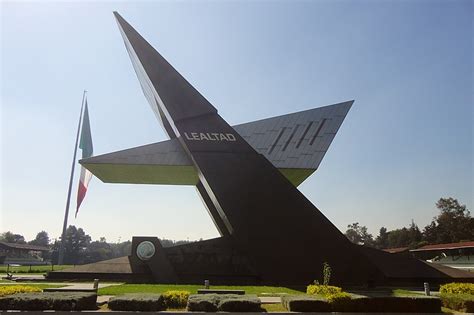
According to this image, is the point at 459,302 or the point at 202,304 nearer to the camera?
the point at 202,304

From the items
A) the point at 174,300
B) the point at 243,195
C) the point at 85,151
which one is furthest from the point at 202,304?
the point at 85,151

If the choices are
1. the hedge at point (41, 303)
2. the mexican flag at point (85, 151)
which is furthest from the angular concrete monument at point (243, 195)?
the hedge at point (41, 303)

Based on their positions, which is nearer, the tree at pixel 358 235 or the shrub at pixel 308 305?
the shrub at pixel 308 305

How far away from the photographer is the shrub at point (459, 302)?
1141 centimetres

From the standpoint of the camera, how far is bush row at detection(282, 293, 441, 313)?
35.6 ft

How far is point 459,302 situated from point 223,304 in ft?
25.0

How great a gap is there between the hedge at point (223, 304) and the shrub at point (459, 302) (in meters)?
6.58

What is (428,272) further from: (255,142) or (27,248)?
(27,248)

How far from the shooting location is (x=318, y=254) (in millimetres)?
20047

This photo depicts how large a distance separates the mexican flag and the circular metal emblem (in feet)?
40.8

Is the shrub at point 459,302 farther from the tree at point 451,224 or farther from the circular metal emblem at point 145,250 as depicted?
the tree at point 451,224

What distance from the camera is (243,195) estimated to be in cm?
2119

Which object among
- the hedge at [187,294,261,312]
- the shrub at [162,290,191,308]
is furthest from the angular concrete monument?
the hedge at [187,294,261,312]

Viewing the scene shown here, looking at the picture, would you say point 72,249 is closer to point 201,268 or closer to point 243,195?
point 201,268
